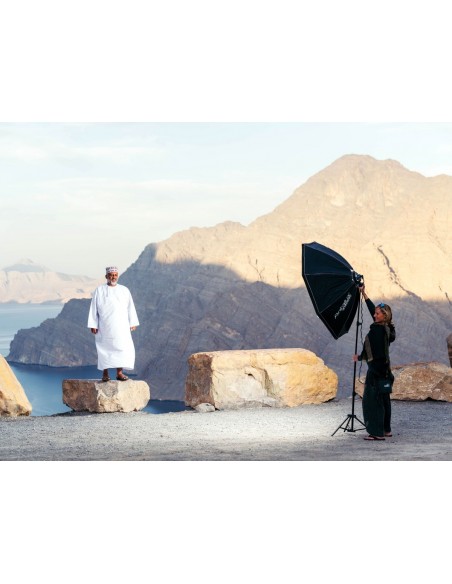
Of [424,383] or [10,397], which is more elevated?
[424,383]

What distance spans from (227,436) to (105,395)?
2.70m

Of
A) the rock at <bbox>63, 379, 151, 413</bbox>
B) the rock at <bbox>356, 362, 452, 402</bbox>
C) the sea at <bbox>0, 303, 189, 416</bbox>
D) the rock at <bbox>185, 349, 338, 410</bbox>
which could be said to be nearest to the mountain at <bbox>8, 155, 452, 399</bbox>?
the sea at <bbox>0, 303, 189, 416</bbox>

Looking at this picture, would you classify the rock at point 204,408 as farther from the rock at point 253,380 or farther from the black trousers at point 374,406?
the black trousers at point 374,406

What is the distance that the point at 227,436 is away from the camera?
9.84m

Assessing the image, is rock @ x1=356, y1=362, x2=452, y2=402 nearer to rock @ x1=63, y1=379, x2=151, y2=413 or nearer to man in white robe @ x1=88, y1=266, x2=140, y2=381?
rock @ x1=63, y1=379, x2=151, y2=413

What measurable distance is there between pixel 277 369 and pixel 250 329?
87.3 m

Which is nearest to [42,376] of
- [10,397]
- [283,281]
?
[283,281]

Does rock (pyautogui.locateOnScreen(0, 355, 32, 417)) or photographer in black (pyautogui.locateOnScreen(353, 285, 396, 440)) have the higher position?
photographer in black (pyautogui.locateOnScreen(353, 285, 396, 440))

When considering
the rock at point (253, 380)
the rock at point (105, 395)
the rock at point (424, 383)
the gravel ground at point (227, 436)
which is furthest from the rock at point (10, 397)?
the rock at point (424, 383)

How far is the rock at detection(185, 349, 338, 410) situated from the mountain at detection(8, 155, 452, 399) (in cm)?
6748

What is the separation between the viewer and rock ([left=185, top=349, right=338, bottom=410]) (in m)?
12.5

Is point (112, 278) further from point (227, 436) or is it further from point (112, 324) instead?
point (227, 436)

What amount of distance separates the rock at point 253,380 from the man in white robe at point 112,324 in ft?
3.79

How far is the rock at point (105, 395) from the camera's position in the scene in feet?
39.1
